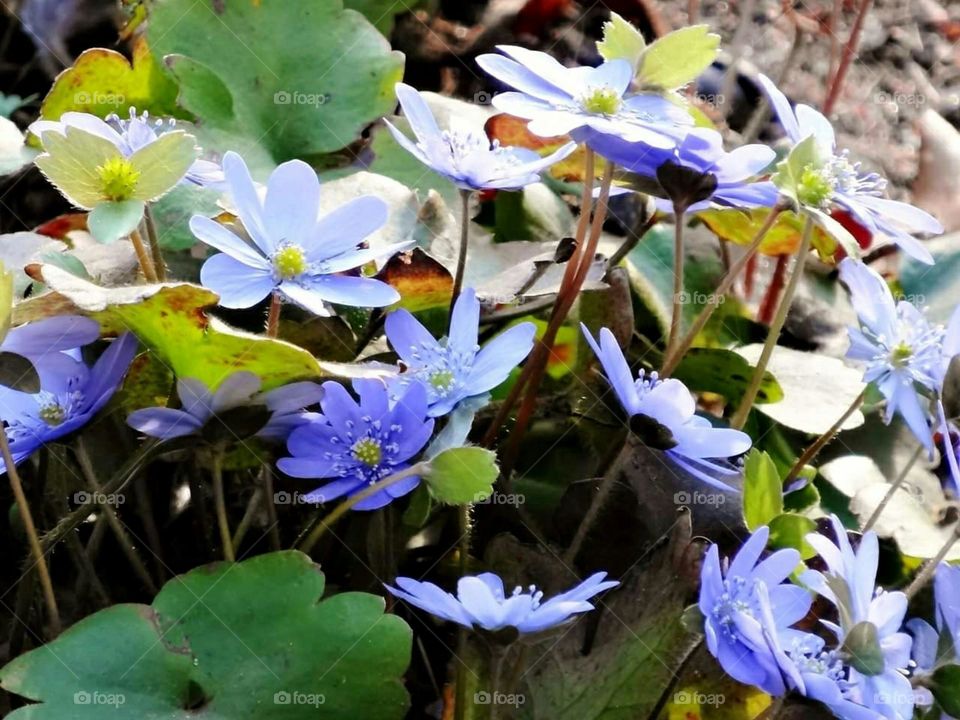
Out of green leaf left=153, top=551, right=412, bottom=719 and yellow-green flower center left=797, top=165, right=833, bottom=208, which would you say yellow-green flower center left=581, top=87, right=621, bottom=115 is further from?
green leaf left=153, top=551, right=412, bottom=719

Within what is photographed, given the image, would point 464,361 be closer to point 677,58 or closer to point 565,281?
point 565,281

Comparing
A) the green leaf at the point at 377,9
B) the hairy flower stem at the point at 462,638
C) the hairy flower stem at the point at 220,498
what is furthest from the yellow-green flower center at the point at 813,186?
the green leaf at the point at 377,9

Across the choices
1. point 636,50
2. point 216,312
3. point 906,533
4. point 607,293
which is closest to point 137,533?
point 216,312

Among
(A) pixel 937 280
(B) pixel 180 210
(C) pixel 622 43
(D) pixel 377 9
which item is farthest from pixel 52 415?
(A) pixel 937 280

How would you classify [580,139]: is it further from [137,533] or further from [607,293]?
[137,533]

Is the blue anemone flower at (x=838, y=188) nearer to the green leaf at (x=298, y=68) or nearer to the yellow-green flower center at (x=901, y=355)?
the yellow-green flower center at (x=901, y=355)

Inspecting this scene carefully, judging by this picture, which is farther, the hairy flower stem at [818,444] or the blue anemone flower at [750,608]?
the hairy flower stem at [818,444]

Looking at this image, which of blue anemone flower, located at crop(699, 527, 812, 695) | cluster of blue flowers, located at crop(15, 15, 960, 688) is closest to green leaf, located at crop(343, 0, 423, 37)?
cluster of blue flowers, located at crop(15, 15, 960, 688)
